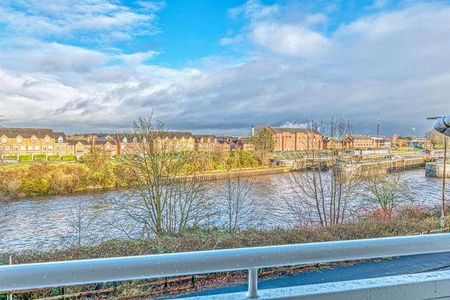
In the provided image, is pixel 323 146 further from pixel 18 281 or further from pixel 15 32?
pixel 18 281

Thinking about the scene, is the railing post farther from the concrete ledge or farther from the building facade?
the building facade

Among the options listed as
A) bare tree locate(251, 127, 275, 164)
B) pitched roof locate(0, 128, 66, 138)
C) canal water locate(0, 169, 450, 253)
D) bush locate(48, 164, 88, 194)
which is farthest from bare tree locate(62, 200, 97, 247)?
bare tree locate(251, 127, 275, 164)

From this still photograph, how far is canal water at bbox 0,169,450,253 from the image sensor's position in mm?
10473

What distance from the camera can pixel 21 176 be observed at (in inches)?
678

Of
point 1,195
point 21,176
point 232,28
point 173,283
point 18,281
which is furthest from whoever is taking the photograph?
point 21,176

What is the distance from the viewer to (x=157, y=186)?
38.0ft

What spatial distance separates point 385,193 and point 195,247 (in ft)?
29.8

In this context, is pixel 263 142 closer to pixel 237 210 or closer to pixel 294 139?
pixel 294 139

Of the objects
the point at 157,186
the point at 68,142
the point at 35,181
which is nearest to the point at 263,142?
the point at 68,142

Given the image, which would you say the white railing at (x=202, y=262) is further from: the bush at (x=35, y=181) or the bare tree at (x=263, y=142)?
the bare tree at (x=263, y=142)

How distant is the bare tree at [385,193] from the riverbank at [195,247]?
9.08 feet

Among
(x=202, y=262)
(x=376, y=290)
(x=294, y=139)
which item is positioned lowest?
(x=376, y=290)

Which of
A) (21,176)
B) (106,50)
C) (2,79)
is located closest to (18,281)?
(106,50)

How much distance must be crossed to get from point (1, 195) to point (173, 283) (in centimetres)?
1131
